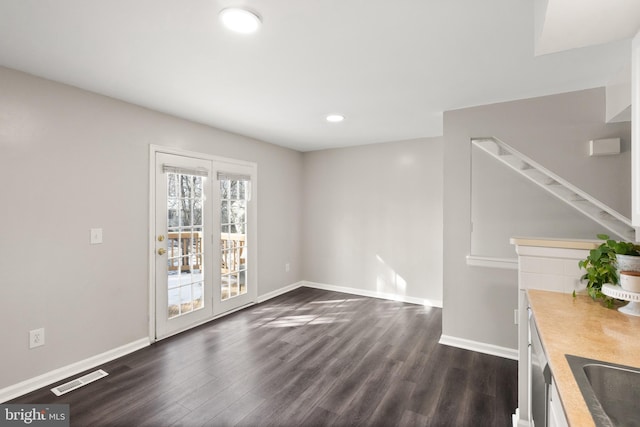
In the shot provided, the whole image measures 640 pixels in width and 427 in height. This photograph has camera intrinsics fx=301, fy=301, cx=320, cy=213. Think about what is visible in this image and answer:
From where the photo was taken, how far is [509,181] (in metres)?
2.91

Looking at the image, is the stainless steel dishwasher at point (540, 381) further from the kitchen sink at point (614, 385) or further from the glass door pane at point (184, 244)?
the glass door pane at point (184, 244)

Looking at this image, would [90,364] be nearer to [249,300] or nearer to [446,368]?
[249,300]

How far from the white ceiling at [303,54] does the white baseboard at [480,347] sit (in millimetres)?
2309

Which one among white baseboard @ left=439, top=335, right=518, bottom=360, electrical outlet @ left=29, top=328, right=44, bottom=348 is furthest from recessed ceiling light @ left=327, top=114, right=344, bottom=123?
electrical outlet @ left=29, top=328, right=44, bottom=348

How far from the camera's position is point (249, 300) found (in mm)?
4230

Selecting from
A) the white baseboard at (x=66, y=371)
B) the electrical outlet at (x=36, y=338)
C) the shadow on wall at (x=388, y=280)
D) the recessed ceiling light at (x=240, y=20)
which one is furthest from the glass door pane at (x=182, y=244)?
the shadow on wall at (x=388, y=280)

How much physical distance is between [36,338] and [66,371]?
1.21 ft

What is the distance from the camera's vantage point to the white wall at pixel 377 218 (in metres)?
4.25

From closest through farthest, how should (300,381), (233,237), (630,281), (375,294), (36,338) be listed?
(630,281)
(36,338)
(300,381)
(233,237)
(375,294)

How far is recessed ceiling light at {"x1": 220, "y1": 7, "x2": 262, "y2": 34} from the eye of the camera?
1.54m

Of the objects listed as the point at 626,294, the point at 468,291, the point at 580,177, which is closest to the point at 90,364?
the point at 468,291

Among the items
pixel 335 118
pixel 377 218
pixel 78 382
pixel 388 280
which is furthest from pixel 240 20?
pixel 388 280

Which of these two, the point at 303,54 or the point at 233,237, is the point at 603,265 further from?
the point at 233,237

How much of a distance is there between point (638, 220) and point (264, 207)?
3923mm
